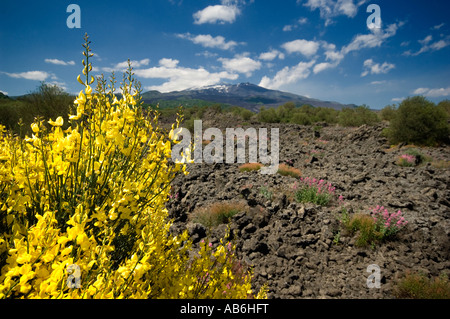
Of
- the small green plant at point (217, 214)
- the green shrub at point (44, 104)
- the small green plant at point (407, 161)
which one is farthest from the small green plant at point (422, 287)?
the green shrub at point (44, 104)

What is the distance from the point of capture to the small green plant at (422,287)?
2924 millimetres

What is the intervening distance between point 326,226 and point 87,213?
14.2 ft

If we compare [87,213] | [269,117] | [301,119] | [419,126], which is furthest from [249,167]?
[301,119]

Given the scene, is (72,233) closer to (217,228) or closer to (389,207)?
(217,228)

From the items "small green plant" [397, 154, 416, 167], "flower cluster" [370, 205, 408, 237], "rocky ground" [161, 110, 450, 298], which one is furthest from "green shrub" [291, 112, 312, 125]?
"flower cluster" [370, 205, 408, 237]

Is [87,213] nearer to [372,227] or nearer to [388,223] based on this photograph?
[372,227]

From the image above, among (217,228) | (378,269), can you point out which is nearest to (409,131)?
(378,269)

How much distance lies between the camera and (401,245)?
3930mm

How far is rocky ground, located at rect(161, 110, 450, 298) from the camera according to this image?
346 centimetres

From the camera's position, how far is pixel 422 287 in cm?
300

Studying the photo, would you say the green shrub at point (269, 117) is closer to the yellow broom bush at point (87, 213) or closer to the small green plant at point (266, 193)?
the small green plant at point (266, 193)

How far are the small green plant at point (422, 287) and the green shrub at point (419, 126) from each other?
13008 mm

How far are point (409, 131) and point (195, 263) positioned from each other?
633 inches

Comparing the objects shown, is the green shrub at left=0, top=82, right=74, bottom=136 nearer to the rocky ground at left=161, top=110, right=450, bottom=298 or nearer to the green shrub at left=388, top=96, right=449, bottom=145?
the rocky ground at left=161, top=110, right=450, bottom=298
